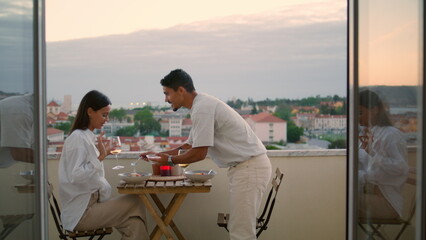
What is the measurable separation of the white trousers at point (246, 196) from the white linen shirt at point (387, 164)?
1427mm

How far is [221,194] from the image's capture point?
4.77m

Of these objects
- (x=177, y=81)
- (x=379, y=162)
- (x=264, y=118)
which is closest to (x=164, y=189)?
(x=177, y=81)

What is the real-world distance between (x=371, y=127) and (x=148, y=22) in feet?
11.4

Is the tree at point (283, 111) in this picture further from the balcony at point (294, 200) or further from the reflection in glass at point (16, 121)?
the reflection in glass at point (16, 121)

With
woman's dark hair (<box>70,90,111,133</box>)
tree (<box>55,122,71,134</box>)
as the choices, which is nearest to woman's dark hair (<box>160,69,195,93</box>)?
woman's dark hair (<box>70,90,111,133</box>)

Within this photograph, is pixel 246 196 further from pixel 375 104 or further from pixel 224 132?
pixel 375 104

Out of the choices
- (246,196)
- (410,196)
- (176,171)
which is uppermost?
(410,196)

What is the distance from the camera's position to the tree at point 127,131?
513cm

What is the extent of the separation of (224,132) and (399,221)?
1.69 metres

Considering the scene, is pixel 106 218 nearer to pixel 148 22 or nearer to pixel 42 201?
pixel 42 201

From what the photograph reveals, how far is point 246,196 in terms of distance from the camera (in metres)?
3.63

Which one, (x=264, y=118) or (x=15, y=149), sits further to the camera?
(x=264, y=118)

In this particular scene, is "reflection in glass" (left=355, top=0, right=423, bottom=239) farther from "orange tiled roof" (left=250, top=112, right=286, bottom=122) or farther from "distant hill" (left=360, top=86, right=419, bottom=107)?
"orange tiled roof" (left=250, top=112, right=286, bottom=122)

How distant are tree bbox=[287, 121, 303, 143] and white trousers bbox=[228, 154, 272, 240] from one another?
1564mm
